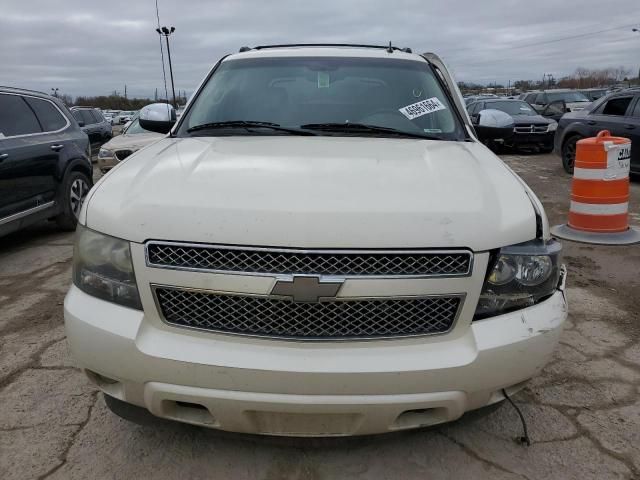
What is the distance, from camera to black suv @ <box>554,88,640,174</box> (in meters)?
8.99


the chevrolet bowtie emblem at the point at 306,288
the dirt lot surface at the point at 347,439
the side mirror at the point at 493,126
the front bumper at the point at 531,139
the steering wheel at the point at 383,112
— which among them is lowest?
the dirt lot surface at the point at 347,439

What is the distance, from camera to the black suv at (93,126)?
14203 mm

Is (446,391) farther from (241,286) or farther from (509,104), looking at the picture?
(509,104)

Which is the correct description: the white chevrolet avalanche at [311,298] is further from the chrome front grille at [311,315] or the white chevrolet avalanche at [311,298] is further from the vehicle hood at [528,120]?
the vehicle hood at [528,120]

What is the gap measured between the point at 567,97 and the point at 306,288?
2046 centimetres

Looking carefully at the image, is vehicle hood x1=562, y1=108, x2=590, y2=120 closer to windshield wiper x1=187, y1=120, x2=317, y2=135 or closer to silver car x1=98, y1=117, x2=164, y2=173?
silver car x1=98, y1=117, x2=164, y2=173

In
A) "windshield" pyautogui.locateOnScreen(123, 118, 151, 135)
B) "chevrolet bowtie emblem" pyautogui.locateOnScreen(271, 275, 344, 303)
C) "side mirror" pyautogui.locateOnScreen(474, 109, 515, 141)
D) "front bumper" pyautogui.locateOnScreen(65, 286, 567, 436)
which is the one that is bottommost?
"front bumper" pyautogui.locateOnScreen(65, 286, 567, 436)

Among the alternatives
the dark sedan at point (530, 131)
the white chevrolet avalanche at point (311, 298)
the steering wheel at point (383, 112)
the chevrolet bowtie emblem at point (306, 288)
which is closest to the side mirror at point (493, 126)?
the steering wheel at point (383, 112)

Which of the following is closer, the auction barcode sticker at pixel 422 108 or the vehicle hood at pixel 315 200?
the vehicle hood at pixel 315 200

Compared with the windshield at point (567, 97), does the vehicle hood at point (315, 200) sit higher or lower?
lower

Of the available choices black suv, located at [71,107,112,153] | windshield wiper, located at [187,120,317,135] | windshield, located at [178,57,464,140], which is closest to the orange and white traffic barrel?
windshield, located at [178,57,464,140]

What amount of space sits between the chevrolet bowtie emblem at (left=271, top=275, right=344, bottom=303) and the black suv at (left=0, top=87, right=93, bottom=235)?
463 cm

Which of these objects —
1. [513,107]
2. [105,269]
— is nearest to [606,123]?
[513,107]

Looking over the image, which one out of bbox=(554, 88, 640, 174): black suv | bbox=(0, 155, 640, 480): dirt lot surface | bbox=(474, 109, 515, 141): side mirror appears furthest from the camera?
bbox=(554, 88, 640, 174): black suv
